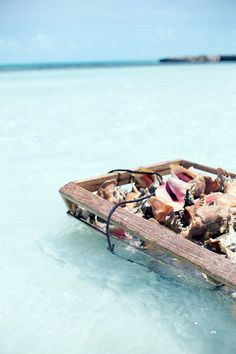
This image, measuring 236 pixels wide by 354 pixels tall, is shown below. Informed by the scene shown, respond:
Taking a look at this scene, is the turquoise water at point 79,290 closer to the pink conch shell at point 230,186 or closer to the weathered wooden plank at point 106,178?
the weathered wooden plank at point 106,178

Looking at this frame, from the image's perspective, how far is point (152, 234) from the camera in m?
3.30

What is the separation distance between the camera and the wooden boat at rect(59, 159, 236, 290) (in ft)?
9.09

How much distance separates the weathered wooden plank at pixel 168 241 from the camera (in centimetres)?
275

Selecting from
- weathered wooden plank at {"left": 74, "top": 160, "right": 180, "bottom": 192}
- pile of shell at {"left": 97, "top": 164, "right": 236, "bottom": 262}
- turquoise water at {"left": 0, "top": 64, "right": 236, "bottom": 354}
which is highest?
pile of shell at {"left": 97, "top": 164, "right": 236, "bottom": 262}

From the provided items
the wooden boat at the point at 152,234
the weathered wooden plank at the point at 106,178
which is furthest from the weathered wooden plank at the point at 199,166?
the wooden boat at the point at 152,234

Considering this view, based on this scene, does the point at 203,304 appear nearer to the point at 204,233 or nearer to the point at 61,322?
the point at 204,233

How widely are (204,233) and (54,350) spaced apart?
141 centimetres

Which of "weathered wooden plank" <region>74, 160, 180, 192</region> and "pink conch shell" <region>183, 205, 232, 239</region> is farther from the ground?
"pink conch shell" <region>183, 205, 232, 239</region>

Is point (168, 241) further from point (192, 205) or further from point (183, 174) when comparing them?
point (183, 174)

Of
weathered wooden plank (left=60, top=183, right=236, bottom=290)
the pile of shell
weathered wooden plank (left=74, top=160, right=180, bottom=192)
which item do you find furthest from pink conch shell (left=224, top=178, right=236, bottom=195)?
weathered wooden plank (left=60, top=183, right=236, bottom=290)

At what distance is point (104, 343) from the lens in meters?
3.11

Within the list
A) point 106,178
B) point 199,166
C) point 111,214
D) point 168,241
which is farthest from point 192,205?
point 199,166

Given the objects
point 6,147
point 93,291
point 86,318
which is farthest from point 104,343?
point 6,147

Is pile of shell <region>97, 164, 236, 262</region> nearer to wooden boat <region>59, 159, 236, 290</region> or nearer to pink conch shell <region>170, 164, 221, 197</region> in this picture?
pink conch shell <region>170, 164, 221, 197</region>
